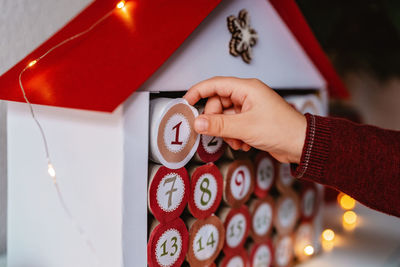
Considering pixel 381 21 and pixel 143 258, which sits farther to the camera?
pixel 381 21

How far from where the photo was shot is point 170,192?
1.95 ft

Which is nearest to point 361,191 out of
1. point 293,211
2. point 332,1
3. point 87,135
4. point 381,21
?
point 293,211

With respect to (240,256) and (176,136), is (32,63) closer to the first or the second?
(176,136)

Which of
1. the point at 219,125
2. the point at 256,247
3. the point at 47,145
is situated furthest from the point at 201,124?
the point at 256,247

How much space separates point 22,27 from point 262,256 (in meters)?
0.69

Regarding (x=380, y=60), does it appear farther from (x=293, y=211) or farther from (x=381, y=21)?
(x=293, y=211)

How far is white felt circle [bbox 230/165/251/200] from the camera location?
0.72 metres

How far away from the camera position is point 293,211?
91cm

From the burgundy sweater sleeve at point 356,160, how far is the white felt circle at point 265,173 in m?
0.18

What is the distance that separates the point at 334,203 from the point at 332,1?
2.22 ft

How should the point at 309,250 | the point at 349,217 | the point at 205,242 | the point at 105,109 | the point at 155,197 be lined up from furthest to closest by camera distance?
the point at 349,217 < the point at 309,250 < the point at 205,242 < the point at 155,197 < the point at 105,109

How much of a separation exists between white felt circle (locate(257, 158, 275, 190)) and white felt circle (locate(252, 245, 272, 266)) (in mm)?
134

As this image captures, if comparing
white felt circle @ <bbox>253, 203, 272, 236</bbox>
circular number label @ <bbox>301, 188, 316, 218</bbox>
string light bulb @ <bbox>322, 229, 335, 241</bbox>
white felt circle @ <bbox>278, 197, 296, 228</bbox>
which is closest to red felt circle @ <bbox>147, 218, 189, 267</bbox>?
white felt circle @ <bbox>253, 203, 272, 236</bbox>

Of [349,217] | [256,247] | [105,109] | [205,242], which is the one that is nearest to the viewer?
[105,109]
